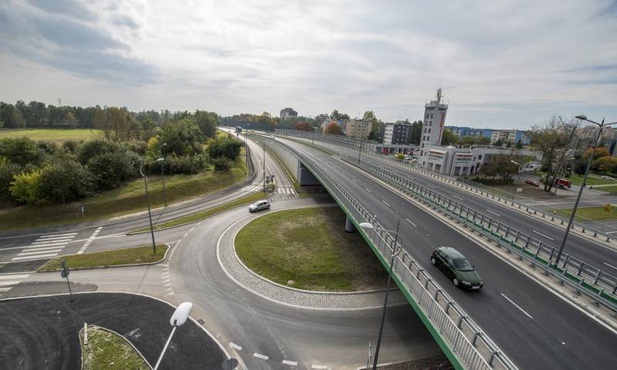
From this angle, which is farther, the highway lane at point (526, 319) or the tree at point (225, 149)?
the tree at point (225, 149)

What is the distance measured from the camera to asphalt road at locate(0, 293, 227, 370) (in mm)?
15976

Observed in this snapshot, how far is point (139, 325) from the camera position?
18.7 meters

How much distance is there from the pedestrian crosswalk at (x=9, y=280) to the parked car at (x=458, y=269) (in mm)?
35371

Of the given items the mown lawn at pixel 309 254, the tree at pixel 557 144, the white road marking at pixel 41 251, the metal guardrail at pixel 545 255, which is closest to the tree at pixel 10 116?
the white road marking at pixel 41 251

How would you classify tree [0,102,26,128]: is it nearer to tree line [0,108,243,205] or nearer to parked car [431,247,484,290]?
tree line [0,108,243,205]

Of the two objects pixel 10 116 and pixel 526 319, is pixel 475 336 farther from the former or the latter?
pixel 10 116

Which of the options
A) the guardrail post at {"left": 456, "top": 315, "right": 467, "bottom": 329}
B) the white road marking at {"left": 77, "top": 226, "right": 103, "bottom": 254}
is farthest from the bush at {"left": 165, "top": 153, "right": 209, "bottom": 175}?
the guardrail post at {"left": 456, "top": 315, "right": 467, "bottom": 329}

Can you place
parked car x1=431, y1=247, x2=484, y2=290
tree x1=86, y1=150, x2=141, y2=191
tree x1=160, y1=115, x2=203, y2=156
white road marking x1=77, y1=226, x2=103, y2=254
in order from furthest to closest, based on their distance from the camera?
tree x1=160, y1=115, x2=203, y2=156
tree x1=86, y1=150, x2=141, y2=191
white road marking x1=77, y1=226, x2=103, y2=254
parked car x1=431, y1=247, x2=484, y2=290

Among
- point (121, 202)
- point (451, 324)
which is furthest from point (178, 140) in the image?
point (451, 324)

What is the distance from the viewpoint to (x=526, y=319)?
13.1 metres

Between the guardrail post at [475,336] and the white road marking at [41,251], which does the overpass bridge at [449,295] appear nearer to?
the guardrail post at [475,336]

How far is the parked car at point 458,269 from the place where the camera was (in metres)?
15.1

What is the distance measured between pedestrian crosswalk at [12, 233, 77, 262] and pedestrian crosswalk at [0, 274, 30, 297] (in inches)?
140

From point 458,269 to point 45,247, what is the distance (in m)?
42.0
